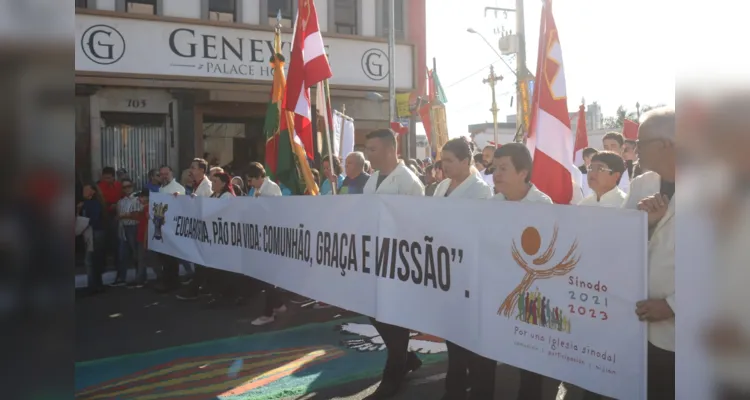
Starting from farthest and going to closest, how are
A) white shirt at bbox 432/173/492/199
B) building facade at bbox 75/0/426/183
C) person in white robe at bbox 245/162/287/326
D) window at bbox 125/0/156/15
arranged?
window at bbox 125/0/156/15
building facade at bbox 75/0/426/183
person in white robe at bbox 245/162/287/326
white shirt at bbox 432/173/492/199

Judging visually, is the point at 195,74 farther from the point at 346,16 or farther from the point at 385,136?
the point at 385,136

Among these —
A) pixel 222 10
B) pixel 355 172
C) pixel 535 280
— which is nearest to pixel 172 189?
pixel 355 172

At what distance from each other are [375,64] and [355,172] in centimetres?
1289

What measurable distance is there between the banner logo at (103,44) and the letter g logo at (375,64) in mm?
6641

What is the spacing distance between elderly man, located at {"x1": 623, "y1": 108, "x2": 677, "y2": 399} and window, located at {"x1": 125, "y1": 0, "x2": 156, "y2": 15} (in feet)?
52.2

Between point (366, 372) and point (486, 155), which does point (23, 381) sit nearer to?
point (366, 372)

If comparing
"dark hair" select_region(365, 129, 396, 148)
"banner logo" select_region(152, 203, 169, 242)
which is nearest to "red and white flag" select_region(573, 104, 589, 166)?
"dark hair" select_region(365, 129, 396, 148)

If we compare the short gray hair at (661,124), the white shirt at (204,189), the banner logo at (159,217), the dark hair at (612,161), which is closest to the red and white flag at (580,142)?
the dark hair at (612,161)

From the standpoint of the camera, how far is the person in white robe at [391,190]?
507 centimetres

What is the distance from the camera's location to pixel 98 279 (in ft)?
32.4

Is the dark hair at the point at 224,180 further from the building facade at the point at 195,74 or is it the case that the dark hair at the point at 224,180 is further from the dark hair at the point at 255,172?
the building facade at the point at 195,74

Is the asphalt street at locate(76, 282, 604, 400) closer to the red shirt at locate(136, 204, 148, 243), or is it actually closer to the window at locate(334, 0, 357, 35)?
the red shirt at locate(136, 204, 148, 243)

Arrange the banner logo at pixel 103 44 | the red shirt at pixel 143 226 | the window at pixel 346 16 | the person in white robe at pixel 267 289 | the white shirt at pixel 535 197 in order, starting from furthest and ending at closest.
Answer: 1. the window at pixel 346 16
2. the banner logo at pixel 103 44
3. the red shirt at pixel 143 226
4. the person in white robe at pixel 267 289
5. the white shirt at pixel 535 197

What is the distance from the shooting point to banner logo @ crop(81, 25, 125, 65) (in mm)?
15789
